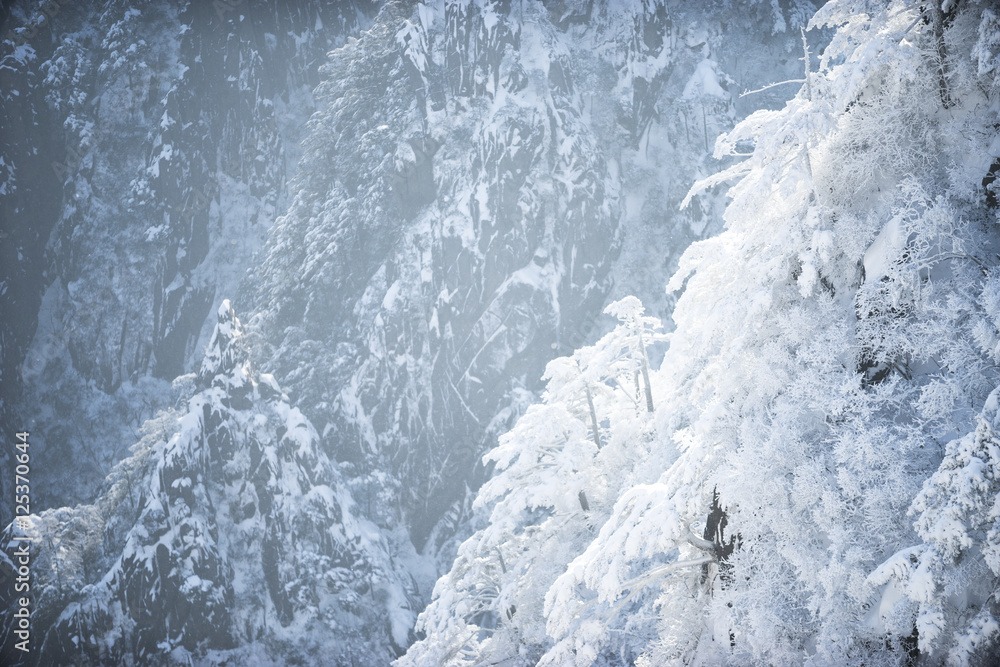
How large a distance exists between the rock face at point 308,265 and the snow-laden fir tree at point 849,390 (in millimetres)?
25781

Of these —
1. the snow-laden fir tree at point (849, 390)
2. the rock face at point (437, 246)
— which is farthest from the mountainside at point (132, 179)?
the snow-laden fir tree at point (849, 390)

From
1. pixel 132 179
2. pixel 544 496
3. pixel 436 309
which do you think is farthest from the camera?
pixel 132 179

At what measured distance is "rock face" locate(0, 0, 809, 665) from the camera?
29.8 metres

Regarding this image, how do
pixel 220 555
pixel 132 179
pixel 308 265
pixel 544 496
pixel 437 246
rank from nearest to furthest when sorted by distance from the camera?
pixel 544 496 → pixel 220 555 → pixel 437 246 → pixel 308 265 → pixel 132 179

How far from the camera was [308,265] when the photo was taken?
42.3m

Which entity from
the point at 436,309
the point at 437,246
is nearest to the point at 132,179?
the point at 437,246

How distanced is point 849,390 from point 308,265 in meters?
39.7

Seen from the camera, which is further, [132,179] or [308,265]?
[132,179]

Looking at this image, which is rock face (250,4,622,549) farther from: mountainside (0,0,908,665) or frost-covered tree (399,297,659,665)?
frost-covered tree (399,297,659,665)

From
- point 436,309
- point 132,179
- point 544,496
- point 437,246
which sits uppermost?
point 132,179

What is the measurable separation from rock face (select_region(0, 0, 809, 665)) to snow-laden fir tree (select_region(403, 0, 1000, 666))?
25781 millimetres

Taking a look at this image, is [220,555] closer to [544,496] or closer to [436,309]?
[436,309]

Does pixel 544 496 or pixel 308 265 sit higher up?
pixel 308 265

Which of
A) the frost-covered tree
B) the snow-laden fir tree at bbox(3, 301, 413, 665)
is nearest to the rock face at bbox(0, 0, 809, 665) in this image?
the snow-laden fir tree at bbox(3, 301, 413, 665)
